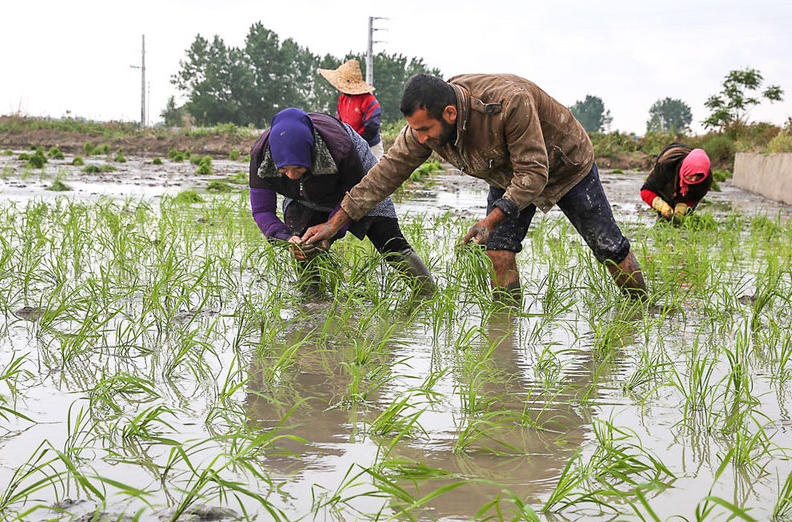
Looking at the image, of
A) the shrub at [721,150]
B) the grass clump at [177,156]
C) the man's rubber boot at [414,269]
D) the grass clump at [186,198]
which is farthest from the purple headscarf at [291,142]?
the shrub at [721,150]

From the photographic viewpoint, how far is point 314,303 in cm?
422

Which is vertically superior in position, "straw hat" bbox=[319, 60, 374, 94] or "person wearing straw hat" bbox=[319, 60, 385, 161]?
"straw hat" bbox=[319, 60, 374, 94]

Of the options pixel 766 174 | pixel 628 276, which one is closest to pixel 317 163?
pixel 628 276

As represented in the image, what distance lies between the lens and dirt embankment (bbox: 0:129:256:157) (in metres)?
24.6

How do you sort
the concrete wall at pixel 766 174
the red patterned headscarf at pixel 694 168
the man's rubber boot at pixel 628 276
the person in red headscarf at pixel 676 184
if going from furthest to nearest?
the concrete wall at pixel 766 174 → the person in red headscarf at pixel 676 184 → the red patterned headscarf at pixel 694 168 → the man's rubber boot at pixel 628 276

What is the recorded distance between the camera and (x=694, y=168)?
624 centimetres

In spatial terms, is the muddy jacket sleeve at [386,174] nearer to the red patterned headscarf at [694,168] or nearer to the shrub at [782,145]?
the red patterned headscarf at [694,168]

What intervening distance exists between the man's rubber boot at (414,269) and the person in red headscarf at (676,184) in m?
2.94

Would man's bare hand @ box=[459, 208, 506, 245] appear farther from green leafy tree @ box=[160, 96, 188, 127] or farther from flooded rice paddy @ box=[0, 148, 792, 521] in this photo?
green leafy tree @ box=[160, 96, 188, 127]

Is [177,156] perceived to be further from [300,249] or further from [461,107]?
[461,107]

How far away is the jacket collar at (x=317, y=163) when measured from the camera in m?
4.01

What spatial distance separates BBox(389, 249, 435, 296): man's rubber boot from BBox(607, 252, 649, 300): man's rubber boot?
1.00 metres

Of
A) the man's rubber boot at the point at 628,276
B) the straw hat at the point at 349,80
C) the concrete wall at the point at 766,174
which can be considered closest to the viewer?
the man's rubber boot at the point at 628,276

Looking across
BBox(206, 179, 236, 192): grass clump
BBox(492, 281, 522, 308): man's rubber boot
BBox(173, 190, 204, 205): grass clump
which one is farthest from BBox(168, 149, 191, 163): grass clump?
BBox(492, 281, 522, 308): man's rubber boot
